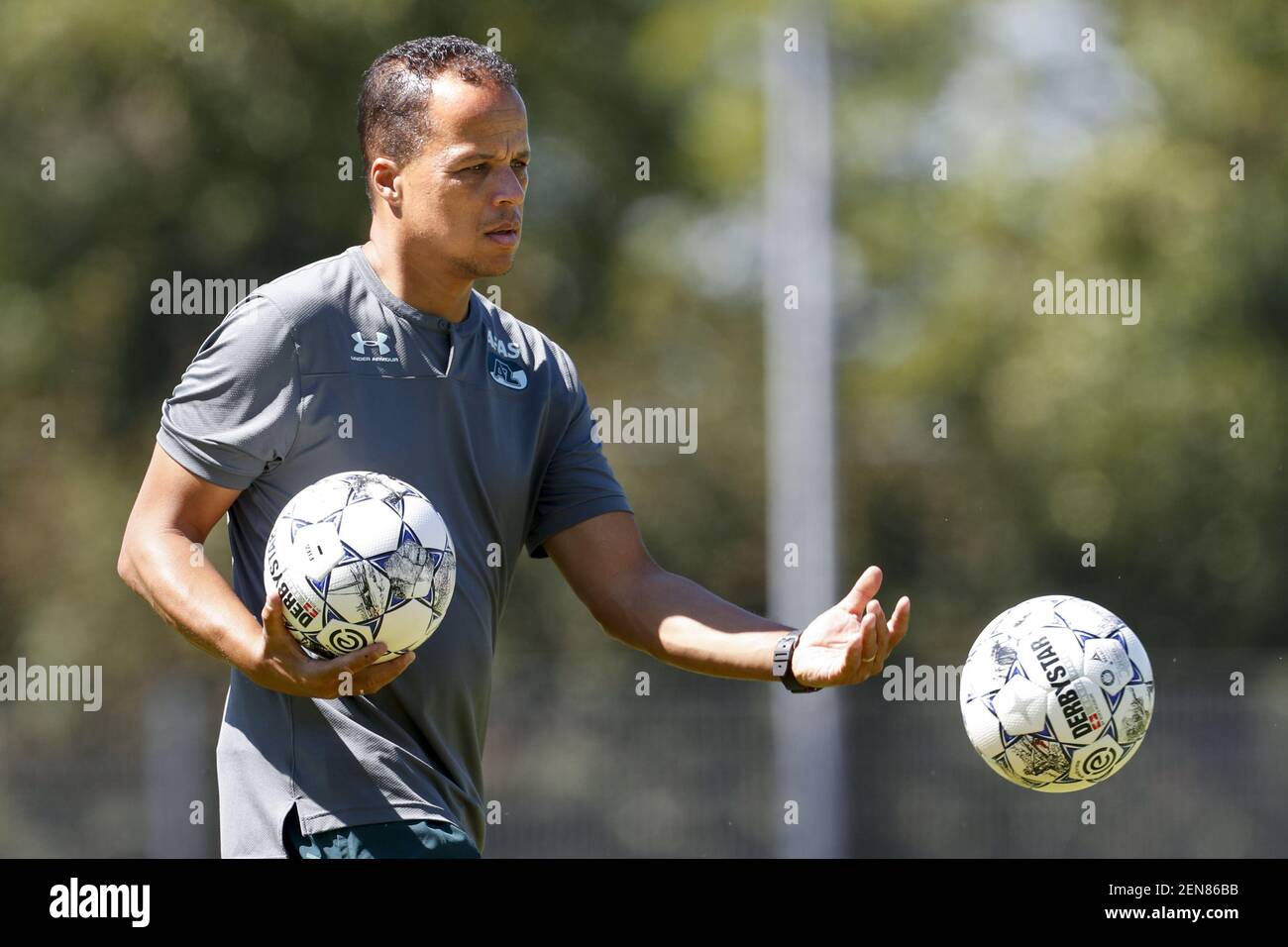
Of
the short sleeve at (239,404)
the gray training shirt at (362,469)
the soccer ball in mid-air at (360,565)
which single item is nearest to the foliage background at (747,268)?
the gray training shirt at (362,469)

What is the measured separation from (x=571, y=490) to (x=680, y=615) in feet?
1.56

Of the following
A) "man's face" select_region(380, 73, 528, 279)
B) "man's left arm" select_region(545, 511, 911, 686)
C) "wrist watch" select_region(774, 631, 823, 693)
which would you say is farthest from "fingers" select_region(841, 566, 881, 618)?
"man's face" select_region(380, 73, 528, 279)

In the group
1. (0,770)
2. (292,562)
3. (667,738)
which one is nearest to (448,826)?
(292,562)

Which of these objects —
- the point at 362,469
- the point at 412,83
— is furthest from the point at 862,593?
the point at 412,83

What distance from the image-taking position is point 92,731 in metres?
19.1

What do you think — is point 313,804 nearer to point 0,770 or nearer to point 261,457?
point 261,457

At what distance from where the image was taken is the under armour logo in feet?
16.6

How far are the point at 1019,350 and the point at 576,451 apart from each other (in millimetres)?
15041

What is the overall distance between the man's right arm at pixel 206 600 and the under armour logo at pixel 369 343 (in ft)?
1.68

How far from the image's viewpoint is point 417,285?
5.25m

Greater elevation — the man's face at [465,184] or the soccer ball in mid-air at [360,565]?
the man's face at [465,184]

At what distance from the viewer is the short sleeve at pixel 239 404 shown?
4812mm

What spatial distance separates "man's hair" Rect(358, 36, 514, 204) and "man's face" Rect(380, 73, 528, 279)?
0.12 feet

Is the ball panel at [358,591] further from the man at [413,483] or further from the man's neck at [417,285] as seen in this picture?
the man's neck at [417,285]
